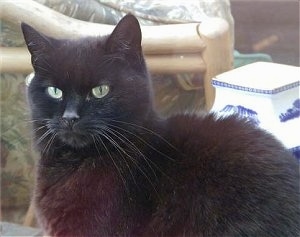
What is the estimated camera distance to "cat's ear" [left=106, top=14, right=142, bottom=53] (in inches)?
32.0

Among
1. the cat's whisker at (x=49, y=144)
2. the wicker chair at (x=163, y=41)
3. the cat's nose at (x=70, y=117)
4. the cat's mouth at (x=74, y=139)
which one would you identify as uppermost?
the wicker chair at (x=163, y=41)

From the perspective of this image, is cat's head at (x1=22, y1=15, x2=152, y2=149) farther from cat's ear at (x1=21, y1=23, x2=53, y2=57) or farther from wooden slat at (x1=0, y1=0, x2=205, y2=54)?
wooden slat at (x1=0, y1=0, x2=205, y2=54)

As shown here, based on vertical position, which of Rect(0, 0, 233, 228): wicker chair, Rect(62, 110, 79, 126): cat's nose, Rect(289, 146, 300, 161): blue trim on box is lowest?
Rect(289, 146, 300, 161): blue trim on box

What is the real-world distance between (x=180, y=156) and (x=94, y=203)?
0.15m

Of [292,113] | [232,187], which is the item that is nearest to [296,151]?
[292,113]

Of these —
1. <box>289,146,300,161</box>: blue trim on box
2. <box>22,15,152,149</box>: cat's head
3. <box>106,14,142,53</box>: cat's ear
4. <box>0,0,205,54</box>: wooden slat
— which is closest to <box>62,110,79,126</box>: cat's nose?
<box>22,15,152,149</box>: cat's head

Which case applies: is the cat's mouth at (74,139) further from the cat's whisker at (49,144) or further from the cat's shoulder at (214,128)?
the cat's shoulder at (214,128)

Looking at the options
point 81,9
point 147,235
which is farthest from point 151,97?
point 81,9

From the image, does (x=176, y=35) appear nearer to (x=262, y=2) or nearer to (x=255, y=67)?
(x=255, y=67)

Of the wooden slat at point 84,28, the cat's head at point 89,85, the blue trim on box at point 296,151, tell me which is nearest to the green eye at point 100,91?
the cat's head at point 89,85

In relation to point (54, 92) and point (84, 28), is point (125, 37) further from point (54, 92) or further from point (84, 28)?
point (84, 28)

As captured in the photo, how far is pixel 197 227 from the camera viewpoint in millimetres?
783

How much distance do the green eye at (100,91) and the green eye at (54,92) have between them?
5 cm

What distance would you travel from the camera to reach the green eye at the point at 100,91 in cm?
82
